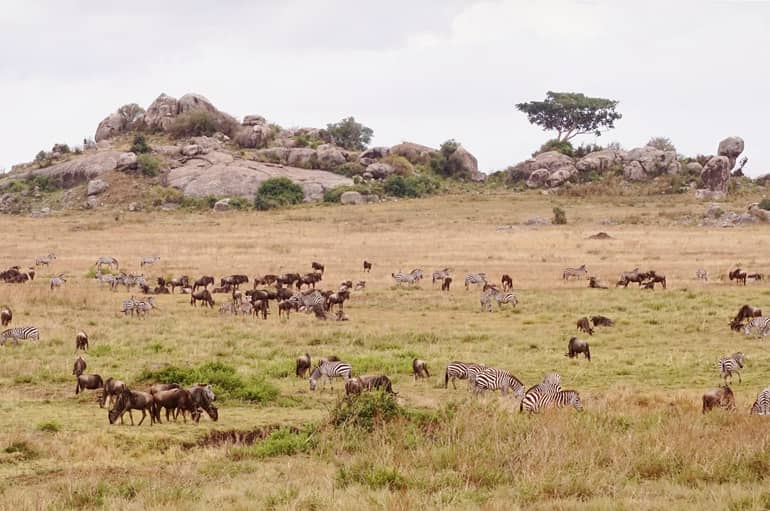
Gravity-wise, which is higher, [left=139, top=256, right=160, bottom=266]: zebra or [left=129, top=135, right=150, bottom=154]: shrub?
[left=129, top=135, right=150, bottom=154]: shrub

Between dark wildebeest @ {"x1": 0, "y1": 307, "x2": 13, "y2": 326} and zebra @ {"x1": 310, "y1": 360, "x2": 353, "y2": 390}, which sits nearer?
zebra @ {"x1": 310, "y1": 360, "x2": 353, "y2": 390}

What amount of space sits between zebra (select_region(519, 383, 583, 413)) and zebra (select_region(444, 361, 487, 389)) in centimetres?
208

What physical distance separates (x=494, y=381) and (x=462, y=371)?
991 mm

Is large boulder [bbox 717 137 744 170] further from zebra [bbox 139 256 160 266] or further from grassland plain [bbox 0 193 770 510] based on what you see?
zebra [bbox 139 256 160 266]

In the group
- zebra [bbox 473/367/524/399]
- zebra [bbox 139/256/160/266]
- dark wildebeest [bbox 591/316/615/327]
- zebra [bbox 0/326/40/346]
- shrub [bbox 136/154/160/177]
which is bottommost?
dark wildebeest [bbox 591/316/615/327]

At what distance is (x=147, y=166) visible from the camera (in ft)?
270

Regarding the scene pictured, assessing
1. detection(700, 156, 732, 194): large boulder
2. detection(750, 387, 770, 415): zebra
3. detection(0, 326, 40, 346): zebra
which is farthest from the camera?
detection(700, 156, 732, 194): large boulder

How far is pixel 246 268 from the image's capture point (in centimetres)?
4041

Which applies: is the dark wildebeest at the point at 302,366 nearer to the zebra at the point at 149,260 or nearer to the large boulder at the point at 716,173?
the zebra at the point at 149,260

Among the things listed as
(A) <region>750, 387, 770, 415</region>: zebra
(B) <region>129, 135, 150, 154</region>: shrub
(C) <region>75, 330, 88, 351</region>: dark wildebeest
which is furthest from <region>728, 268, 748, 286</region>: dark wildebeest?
(B) <region>129, 135, 150, 154</region>: shrub

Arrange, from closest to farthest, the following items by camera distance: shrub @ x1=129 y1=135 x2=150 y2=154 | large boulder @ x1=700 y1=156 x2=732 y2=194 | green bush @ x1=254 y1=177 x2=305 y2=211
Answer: green bush @ x1=254 y1=177 x2=305 y2=211, large boulder @ x1=700 y1=156 x2=732 y2=194, shrub @ x1=129 y1=135 x2=150 y2=154

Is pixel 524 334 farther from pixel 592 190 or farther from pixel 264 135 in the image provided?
pixel 264 135

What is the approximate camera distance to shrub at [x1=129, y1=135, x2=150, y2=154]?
87875 millimetres

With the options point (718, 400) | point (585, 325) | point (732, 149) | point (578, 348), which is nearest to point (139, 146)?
point (732, 149)
